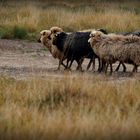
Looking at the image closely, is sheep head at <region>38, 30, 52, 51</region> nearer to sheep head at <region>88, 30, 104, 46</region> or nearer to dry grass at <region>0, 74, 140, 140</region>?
sheep head at <region>88, 30, 104, 46</region>

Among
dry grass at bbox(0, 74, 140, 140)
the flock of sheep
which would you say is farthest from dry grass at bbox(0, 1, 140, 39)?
dry grass at bbox(0, 74, 140, 140)

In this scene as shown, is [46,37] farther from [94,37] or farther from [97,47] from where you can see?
[97,47]

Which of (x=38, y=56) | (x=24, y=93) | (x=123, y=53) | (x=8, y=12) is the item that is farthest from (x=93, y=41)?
(x=8, y=12)

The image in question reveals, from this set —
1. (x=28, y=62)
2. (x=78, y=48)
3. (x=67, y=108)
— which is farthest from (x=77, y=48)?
(x=67, y=108)

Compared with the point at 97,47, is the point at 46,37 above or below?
below

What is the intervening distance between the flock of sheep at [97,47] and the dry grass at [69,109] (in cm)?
387

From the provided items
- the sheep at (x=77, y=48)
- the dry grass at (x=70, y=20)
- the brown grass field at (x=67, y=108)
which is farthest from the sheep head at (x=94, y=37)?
the dry grass at (x=70, y=20)

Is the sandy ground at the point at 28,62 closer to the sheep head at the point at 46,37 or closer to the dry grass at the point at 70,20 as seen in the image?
the sheep head at the point at 46,37

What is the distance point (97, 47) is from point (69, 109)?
7.47 m

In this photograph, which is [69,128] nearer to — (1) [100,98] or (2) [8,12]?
(1) [100,98]

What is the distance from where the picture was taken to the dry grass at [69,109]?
833cm

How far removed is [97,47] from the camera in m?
16.9

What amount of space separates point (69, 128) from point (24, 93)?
2681 mm

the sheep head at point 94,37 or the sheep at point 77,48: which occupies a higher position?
the sheep head at point 94,37
